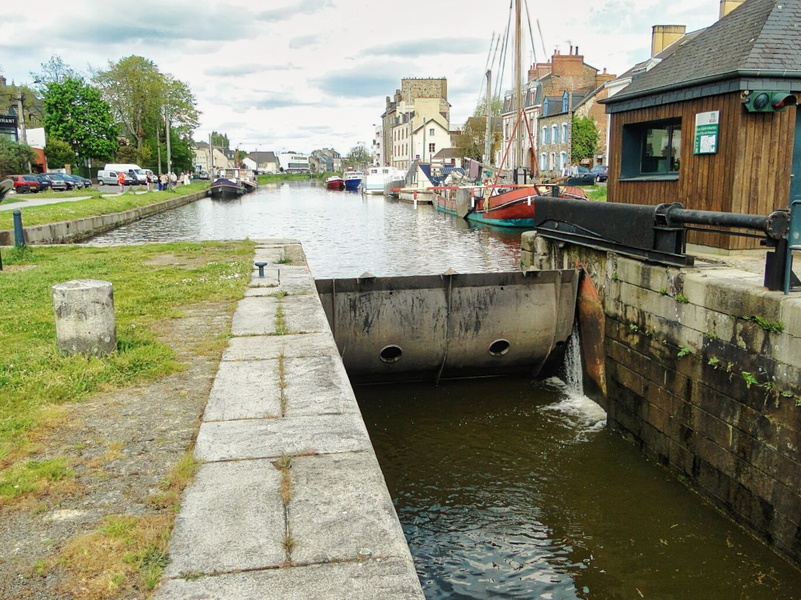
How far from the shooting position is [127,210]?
32.2m

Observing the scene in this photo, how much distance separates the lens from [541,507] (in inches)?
274

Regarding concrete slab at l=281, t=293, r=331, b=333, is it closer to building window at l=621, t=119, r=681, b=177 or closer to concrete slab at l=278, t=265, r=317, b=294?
concrete slab at l=278, t=265, r=317, b=294

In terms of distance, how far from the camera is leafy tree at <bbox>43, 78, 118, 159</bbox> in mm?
60844

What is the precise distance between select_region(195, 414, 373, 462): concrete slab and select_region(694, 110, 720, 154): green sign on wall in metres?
7.24

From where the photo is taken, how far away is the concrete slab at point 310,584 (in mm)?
2760

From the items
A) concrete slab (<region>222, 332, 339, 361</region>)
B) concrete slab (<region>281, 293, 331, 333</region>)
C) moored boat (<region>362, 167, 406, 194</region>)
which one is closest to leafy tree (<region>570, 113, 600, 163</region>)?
moored boat (<region>362, 167, 406, 194</region>)

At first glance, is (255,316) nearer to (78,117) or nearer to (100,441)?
(100,441)

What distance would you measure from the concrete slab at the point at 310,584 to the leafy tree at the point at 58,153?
6672 centimetres

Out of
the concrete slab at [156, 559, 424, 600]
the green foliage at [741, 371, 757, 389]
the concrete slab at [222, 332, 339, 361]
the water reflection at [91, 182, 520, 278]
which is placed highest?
the concrete slab at [222, 332, 339, 361]

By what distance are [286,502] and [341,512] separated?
29 cm

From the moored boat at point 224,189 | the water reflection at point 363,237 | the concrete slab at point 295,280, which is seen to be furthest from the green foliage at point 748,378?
the moored boat at point 224,189

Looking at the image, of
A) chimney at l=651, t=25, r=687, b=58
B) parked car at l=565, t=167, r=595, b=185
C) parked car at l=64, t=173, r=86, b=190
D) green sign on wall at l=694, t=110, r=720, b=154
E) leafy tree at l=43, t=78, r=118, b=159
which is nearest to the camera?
green sign on wall at l=694, t=110, r=720, b=154

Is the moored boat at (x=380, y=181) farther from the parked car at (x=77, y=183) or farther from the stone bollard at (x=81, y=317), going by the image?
the stone bollard at (x=81, y=317)

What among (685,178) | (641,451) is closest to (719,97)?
(685,178)
